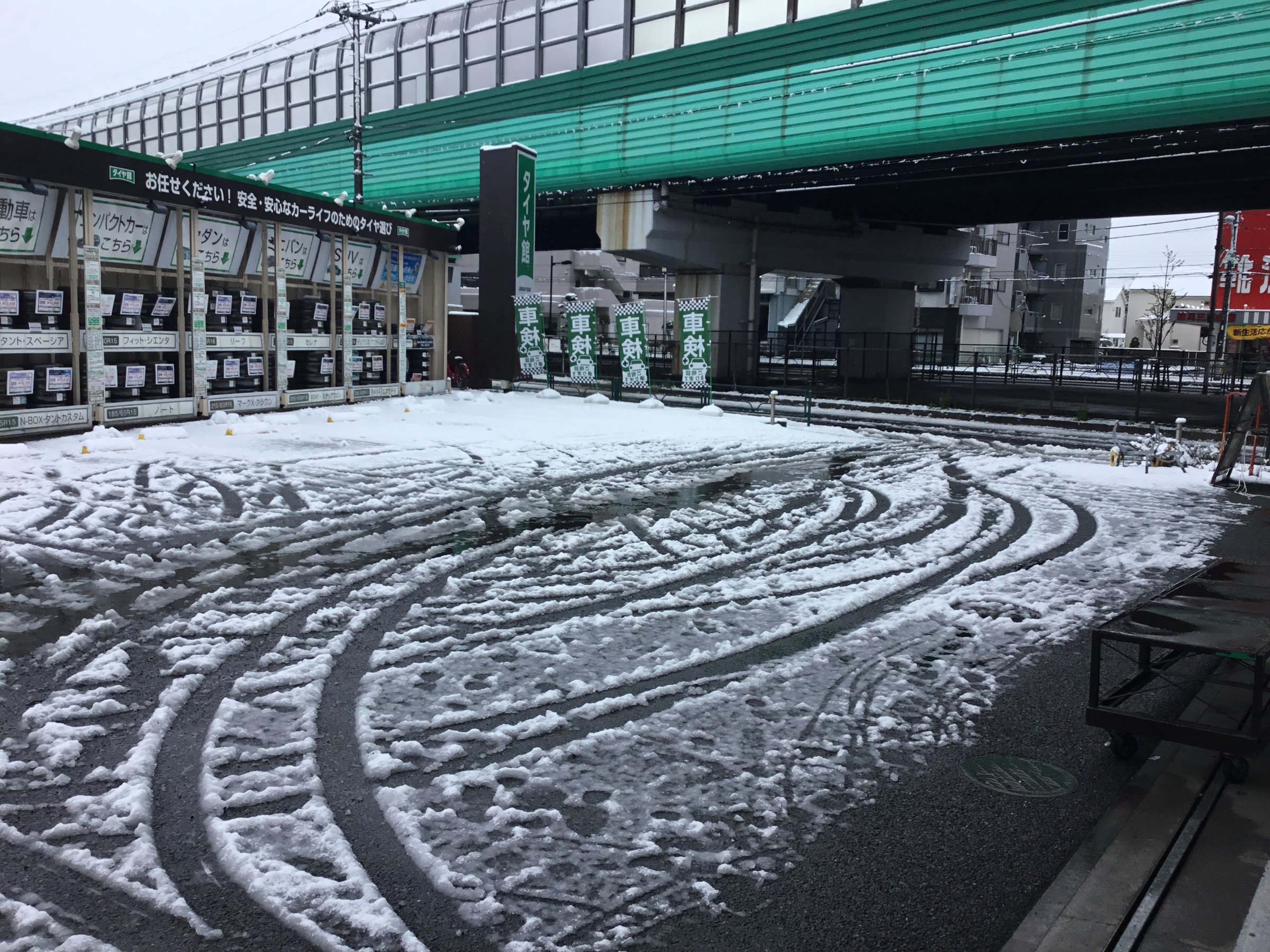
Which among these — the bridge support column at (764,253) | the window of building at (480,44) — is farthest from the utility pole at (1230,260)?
the window of building at (480,44)

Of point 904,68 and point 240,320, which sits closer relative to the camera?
point 240,320

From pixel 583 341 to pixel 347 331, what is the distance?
7.57 m

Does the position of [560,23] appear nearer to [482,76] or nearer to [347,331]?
[482,76]

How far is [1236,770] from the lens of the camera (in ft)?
14.5

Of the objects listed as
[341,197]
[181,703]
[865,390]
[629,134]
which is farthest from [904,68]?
[181,703]

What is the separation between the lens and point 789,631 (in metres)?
6.60

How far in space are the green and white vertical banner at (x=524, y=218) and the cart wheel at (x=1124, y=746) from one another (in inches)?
938

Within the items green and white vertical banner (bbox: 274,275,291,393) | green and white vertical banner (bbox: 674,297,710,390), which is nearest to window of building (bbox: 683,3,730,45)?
green and white vertical banner (bbox: 674,297,710,390)

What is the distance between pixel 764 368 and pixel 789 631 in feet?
139

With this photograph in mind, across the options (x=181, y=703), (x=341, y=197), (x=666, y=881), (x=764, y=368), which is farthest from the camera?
(x=764, y=368)

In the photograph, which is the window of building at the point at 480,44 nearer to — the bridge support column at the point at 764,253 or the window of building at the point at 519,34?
the window of building at the point at 519,34

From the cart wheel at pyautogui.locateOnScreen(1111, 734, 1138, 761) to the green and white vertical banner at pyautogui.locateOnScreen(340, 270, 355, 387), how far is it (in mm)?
18941

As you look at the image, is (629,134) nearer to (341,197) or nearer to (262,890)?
(341,197)

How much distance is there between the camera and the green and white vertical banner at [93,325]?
14766 millimetres
